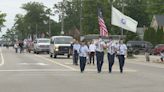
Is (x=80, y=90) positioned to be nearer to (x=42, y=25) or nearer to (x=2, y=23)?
(x=2, y=23)

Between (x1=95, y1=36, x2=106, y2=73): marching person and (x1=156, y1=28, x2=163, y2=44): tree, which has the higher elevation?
(x1=156, y1=28, x2=163, y2=44): tree

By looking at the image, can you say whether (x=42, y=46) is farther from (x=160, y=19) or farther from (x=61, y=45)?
(x=160, y=19)

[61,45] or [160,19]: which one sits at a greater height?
[160,19]

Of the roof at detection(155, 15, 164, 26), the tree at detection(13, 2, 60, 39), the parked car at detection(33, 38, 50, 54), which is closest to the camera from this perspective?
the parked car at detection(33, 38, 50, 54)

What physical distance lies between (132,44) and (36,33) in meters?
89.6

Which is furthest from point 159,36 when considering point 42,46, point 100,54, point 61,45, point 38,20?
point 38,20

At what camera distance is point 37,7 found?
6122 inches

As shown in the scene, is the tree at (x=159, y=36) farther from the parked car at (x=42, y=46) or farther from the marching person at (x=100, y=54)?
the marching person at (x=100, y=54)

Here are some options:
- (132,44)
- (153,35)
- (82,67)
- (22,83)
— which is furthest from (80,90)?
(153,35)

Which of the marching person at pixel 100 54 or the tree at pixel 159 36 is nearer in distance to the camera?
the marching person at pixel 100 54

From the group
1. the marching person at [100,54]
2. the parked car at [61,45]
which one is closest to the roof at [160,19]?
the parked car at [61,45]

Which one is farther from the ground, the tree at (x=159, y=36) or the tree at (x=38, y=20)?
the tree at (x=38, y=20)

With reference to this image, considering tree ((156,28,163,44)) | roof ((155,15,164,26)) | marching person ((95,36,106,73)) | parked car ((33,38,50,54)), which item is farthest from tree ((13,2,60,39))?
marching person ((95,36,106,73))

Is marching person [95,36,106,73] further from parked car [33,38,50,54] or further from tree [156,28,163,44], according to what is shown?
tree [156,28,163,44]
